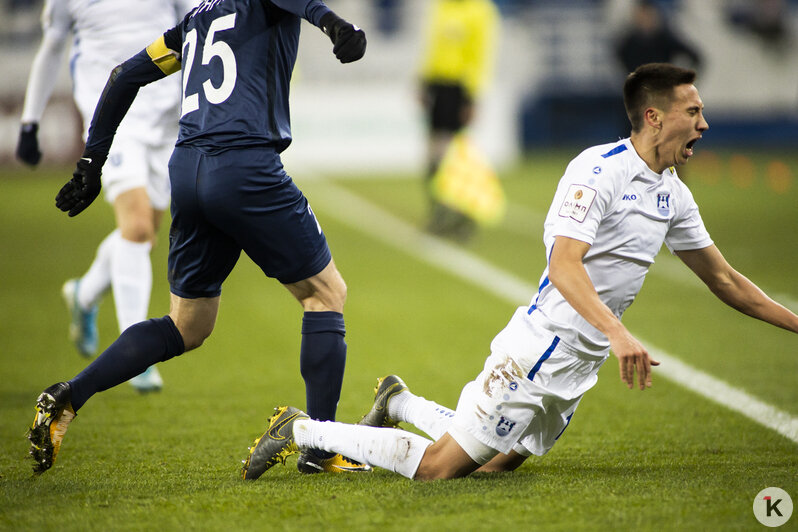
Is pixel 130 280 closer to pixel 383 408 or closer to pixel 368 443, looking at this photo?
pixel 383 408

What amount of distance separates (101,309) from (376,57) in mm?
20432

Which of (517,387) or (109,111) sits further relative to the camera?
(109,111)

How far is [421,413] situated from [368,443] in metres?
0.34

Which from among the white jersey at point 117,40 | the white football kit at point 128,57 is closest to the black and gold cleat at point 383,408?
the white football kit at point 128,57

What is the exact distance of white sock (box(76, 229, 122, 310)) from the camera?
18.0 feet

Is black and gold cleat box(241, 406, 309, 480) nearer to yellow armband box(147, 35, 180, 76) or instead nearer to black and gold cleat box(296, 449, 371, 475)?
black and gold cleat box(296, 449, 371, 475)

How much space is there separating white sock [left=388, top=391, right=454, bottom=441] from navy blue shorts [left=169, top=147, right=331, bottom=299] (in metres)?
0.58

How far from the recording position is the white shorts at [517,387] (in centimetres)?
331

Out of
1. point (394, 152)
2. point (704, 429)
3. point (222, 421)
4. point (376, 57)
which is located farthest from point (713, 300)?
point (376, 57)

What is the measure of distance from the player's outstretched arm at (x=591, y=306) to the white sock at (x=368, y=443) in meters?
0.73

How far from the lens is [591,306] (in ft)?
10.1

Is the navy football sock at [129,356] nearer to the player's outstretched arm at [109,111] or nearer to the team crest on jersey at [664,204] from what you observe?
the player's outstretched arm at [109,111]

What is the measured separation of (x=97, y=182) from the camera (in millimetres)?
3748

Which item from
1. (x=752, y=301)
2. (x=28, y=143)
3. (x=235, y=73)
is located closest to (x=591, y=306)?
(x=752, y=301)
